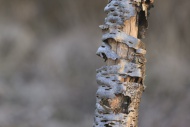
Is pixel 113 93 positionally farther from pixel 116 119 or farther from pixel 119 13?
pixel 119 13

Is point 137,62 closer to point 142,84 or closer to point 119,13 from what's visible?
point 142,84

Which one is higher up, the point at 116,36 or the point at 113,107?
the point at 116,36

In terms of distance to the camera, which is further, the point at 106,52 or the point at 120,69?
the point at 106,52

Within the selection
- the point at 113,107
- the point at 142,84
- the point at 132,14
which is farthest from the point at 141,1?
the point at 113,107

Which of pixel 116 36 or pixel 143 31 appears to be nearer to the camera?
pixel 116 36

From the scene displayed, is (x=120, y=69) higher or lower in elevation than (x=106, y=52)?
lower

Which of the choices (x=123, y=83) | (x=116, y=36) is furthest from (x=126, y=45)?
(x=123, y=83)

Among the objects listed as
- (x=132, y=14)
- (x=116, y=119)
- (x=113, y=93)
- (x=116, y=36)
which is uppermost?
(x=132, y=14)
